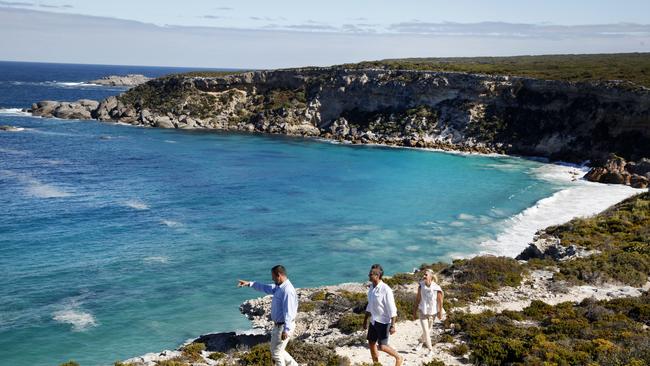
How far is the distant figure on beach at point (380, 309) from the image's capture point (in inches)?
473

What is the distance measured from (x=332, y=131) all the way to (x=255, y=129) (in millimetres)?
14212

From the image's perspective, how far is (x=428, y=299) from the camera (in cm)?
1470

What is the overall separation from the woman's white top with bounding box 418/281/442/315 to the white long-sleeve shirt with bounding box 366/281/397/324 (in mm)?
2685

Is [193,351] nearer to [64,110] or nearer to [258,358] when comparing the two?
[258,358]

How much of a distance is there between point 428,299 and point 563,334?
472 centimetres

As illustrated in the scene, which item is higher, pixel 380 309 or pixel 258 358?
pixel 380 309

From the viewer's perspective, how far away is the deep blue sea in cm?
2295

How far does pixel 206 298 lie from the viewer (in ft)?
Answer: 83.4

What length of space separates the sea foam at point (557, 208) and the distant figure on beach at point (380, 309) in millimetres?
21889

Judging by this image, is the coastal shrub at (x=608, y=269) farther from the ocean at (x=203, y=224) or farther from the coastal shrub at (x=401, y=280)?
the ocean at (x=203, y=224)

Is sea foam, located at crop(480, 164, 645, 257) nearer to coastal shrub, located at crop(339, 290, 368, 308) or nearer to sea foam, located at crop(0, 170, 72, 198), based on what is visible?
coastal shrub, located at crop(339, 290, 368, 308)

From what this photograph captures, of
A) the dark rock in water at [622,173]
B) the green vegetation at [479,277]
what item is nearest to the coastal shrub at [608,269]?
the green vegetation at [479,277]

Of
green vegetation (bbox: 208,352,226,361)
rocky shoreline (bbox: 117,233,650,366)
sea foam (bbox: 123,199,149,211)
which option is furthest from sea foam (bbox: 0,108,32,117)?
green vegetation (bbox: 208,352,226,361)

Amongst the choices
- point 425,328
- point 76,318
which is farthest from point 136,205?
point 425,328
